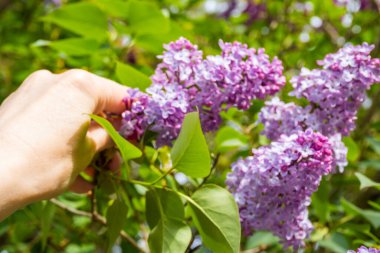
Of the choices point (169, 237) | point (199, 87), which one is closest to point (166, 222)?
point (169, 237)

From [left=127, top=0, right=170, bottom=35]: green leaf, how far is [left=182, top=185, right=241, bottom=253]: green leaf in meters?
0.68

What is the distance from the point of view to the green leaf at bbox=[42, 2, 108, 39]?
1785mm

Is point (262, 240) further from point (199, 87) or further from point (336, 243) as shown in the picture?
point (199, 87)

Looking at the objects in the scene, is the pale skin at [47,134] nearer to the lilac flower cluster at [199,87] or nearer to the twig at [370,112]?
the lilac flower cluster at [199,87]

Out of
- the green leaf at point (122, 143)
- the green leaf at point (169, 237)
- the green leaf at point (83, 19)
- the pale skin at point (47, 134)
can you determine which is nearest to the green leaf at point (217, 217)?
the green leaf at point (169, 237)

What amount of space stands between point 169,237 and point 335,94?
44 centimetres

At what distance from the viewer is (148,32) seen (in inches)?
71.1

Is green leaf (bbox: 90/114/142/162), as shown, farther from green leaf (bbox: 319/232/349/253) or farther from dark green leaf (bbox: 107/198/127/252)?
green leaf (bbox: 319/232/349/253)

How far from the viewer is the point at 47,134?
A: 113 centimetres

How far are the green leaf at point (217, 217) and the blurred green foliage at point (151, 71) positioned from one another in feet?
0.55

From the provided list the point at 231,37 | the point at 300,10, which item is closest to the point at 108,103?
the point at 231,37

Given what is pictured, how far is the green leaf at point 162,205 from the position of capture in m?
1.23

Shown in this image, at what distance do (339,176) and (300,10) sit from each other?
115 cm

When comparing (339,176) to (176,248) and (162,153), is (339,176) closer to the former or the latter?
(162,153)
